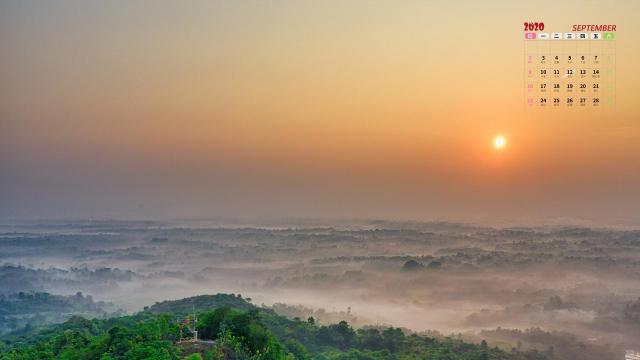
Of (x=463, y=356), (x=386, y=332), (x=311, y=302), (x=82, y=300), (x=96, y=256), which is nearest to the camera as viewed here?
(x=463, y=356)

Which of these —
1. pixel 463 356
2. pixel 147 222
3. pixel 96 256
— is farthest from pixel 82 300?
pixel 463 356

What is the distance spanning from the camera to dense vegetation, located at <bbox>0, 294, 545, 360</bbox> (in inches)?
268

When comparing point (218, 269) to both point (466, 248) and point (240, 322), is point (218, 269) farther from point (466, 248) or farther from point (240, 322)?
point (240, 322)

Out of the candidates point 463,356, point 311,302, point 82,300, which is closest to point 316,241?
point 311,302

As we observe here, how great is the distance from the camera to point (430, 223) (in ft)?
94.3

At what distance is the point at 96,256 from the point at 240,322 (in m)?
31.7

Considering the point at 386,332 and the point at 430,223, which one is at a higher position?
the point at 430,223

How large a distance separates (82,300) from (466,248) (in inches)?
787

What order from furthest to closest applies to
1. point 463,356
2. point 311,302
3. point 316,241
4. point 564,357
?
1. point 316,241
2. point 311,302
3. point 564,357
4. point 463,356

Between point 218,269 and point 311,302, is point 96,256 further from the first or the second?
point 311,302

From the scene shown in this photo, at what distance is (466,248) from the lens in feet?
103

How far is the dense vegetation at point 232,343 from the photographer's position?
6806 millimetres

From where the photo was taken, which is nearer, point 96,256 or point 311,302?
point 311,302

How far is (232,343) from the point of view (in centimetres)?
722
